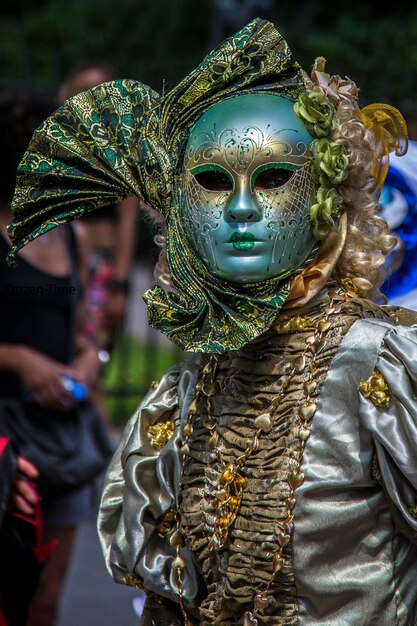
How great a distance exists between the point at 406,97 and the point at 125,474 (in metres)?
4.37

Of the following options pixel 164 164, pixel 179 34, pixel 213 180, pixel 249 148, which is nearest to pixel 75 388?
pixel 164 164

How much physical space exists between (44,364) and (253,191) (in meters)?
1.53

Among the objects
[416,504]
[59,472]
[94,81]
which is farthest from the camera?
[94,81]

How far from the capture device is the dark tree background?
25.7 feet

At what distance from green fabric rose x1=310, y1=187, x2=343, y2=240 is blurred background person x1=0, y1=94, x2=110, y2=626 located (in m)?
1.40

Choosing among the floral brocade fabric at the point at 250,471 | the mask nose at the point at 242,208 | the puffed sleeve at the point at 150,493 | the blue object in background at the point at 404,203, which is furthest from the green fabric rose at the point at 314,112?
the blue object in background at the point at 404,203

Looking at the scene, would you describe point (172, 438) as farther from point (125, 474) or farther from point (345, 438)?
point (345, 438)

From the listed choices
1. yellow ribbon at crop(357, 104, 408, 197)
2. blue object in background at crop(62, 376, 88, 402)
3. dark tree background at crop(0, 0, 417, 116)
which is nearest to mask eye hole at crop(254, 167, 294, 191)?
yellow ribbon at crop(357, 104, 408, 197)

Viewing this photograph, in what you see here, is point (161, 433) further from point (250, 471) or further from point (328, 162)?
point (328, 162)

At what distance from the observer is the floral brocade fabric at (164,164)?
2.61 m

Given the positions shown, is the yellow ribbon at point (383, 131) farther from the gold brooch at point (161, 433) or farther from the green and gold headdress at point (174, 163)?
the gold brooch at point (161, 433)

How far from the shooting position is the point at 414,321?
2670 millimetres

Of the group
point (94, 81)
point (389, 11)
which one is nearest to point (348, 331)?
point (94, 81)

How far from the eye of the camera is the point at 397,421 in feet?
8.08
